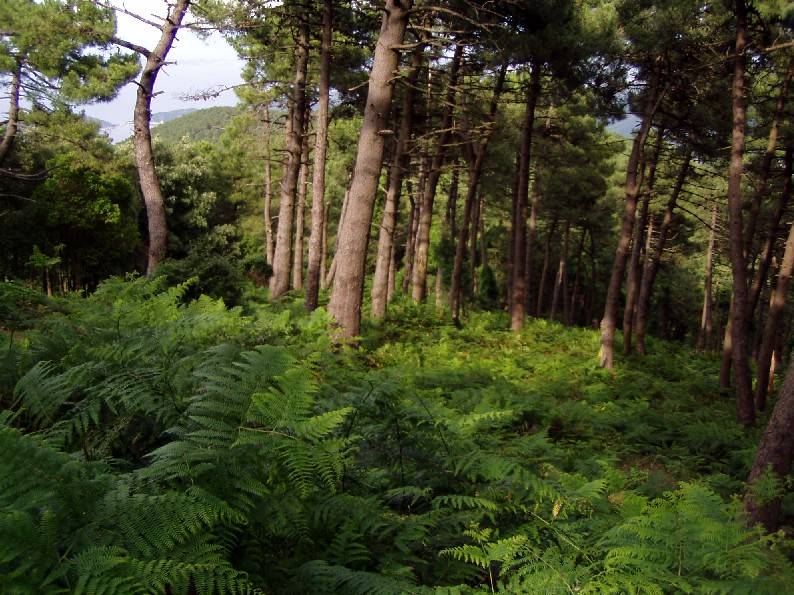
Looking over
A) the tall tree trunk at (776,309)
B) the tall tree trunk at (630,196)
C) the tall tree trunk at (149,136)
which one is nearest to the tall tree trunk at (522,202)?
the tall tree trunk at (630,196)

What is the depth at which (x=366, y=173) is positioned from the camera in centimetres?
941

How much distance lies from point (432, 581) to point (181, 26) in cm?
1128

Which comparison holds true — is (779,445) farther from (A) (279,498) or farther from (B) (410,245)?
(B) (410,245)

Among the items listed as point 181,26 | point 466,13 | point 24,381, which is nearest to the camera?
point 24,381

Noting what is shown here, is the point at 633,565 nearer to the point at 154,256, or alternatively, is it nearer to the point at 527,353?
the point at 154,256

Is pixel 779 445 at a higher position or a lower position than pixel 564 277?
lower

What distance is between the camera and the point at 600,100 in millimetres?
17047

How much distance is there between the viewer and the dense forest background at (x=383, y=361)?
6.47 feet

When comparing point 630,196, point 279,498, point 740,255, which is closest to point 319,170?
point 630,196

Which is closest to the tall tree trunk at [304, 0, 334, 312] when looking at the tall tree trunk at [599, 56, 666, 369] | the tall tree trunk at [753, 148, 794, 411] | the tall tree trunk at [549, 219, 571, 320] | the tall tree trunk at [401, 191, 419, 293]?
the tall tree trunk at [599, 56, 666, 369]

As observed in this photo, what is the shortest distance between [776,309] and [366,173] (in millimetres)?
10076

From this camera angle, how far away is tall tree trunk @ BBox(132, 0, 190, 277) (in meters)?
10.5

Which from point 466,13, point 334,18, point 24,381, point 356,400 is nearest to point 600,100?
point 466,13

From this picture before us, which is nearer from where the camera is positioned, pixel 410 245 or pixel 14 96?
pixel 14 96
